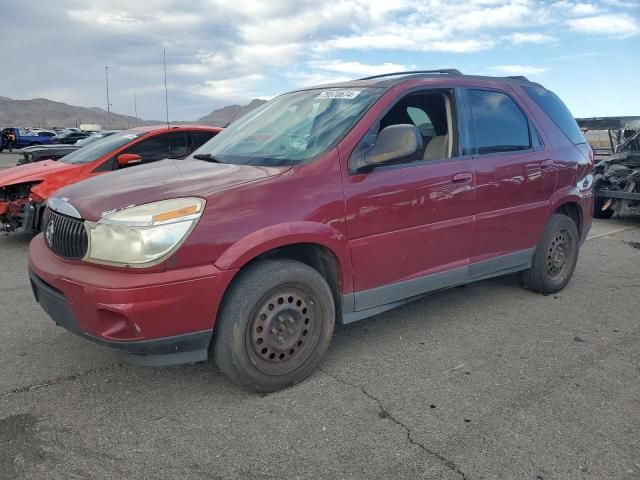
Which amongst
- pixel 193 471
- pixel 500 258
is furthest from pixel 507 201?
pixel 193 471

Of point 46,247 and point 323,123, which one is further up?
point 323,123

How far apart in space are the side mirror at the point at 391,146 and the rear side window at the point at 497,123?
0.99 metres

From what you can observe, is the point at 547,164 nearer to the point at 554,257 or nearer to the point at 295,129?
the point at 554,257

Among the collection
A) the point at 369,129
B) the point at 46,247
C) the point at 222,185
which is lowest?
the point at 46,247

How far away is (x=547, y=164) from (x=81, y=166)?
18.6 ft

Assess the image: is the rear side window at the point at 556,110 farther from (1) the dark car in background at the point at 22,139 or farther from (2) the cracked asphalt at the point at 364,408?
(1) the dark car in background at the point at 22,139

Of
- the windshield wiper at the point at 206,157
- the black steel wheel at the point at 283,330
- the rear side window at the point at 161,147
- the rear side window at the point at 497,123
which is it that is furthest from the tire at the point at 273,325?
the rear side window at the point at 161,147

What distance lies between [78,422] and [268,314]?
1153 mm

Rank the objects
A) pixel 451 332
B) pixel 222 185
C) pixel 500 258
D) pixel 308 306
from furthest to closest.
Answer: pixel 500 258 < pixel 451 332 < pixel 308 306 < pixel 222 185

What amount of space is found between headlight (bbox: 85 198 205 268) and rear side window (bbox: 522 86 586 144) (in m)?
3.51

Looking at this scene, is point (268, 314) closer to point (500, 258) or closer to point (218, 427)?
point (218, 427)

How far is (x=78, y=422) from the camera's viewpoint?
2.84m

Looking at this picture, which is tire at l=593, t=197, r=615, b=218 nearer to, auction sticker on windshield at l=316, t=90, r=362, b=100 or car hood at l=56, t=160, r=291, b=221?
auction sticker on windshield at l=316, t=90, r=362, b=100

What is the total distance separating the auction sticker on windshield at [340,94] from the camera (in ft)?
12.4
